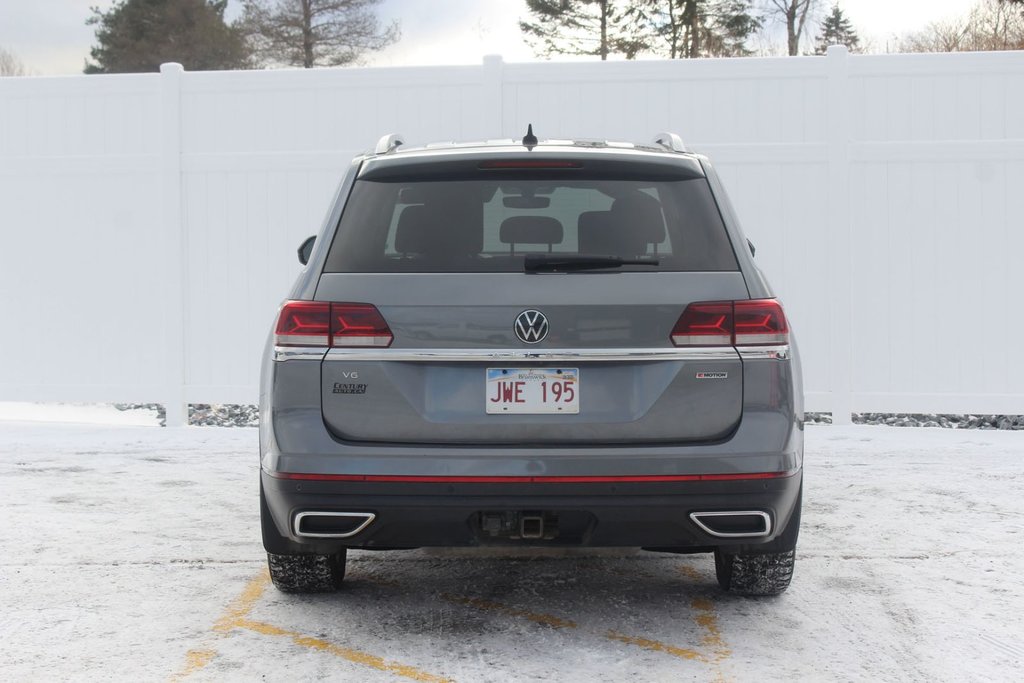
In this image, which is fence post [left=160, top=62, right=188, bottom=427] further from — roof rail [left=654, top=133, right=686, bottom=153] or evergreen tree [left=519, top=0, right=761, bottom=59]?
evergreen tree [left=519, top=0, right=761, bottom=59]

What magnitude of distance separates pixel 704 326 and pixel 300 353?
1.29 m

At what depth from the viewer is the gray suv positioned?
12.0ft

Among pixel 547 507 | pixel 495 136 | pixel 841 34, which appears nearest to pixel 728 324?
pixel 547 507

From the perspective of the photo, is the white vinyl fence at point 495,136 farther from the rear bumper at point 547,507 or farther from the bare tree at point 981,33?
the bare tree at point 981,33

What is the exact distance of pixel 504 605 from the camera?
4453 millimetres

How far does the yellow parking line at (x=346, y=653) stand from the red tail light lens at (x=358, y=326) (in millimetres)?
1022

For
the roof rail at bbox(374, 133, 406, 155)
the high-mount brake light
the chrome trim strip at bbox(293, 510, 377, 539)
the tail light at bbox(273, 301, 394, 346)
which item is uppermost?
the roof rail at bbox(374, 133, 406, 155)

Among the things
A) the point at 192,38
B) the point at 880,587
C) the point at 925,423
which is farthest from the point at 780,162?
the point at 192,38

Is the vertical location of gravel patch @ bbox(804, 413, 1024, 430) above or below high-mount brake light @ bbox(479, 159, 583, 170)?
below

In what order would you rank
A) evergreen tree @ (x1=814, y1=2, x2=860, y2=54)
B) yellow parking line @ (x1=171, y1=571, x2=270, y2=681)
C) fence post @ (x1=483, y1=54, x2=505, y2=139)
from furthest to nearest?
evergreen tree @ (x1=814, y1=2, x2=860, y2=54) → fence post @ (x1=483, y1=54, x2=505, y2=139) → yellow parking line @ (x1=171, y1=571, x2=270, y2=681)

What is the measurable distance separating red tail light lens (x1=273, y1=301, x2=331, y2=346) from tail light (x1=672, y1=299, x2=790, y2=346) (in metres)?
1.11

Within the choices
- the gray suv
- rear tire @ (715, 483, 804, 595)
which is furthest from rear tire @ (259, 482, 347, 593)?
rear tire @ (715, 483, 804, 595)

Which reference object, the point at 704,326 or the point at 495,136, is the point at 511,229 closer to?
the point at 704,326

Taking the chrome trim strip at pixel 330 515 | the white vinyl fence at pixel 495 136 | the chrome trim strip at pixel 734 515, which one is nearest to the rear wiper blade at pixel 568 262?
the chrome trim strip at pixel 734 515
